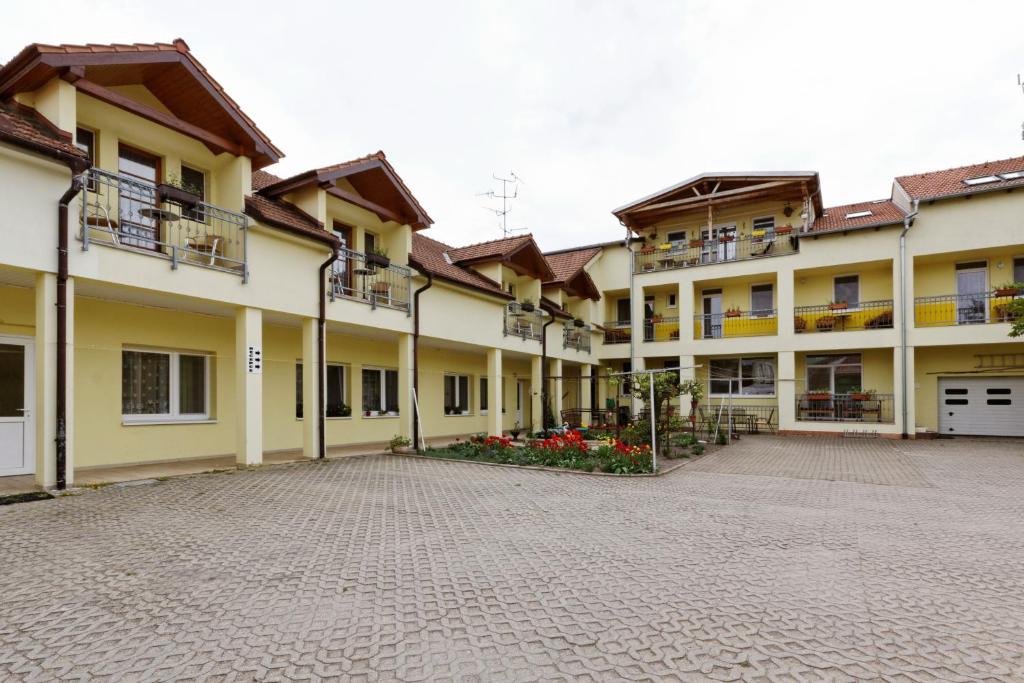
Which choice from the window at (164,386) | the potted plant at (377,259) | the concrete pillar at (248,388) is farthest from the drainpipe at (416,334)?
the window at (164,386)

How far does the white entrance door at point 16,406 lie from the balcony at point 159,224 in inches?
94.9

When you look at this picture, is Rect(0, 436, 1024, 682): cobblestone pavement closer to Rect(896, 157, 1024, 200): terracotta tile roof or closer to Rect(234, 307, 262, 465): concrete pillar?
Rect(234, 307, 262, 465): concrete pillar

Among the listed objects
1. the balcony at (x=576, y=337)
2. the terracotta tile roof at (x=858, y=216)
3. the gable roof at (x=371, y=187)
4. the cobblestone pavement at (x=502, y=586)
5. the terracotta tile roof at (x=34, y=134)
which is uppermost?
the terracotta tile roof at (x=858, y=216)

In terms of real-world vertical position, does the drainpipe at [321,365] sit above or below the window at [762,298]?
below

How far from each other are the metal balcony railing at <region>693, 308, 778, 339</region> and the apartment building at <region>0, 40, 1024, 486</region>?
0.47 feet

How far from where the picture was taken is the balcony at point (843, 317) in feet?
66.4

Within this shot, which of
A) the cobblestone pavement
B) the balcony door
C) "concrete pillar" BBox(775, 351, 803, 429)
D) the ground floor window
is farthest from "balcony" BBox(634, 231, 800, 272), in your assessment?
the cobblestone pavement

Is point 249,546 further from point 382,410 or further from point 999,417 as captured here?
point 999,417

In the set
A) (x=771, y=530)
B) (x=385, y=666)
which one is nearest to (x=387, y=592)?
(x=385, y=666)

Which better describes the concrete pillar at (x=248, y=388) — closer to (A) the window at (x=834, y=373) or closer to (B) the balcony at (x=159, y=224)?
(B) the balcony at (x=159, y=224)

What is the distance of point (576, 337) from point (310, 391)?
14.0m

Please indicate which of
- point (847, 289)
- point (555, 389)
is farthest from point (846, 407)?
point (555, 389)

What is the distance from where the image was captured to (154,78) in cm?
962

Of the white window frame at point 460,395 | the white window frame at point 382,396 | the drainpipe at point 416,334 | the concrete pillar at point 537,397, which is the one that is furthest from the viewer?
the concrete pillar at point 537,397
